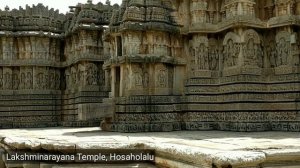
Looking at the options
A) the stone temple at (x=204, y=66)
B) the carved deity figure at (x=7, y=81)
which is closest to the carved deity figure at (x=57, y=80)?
the carved deity figure at (x=7, y=81)

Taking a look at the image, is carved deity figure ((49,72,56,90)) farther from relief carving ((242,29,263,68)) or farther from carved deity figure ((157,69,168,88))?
relief carving ((242,29,263,68))

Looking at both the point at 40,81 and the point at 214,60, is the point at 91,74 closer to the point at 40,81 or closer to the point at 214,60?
the point at 40,81

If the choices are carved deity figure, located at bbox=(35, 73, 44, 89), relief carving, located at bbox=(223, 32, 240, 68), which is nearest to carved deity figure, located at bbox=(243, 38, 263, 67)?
relief carving, located at bbox=(223, 32, 240, 68)

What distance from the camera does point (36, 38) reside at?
879 inches

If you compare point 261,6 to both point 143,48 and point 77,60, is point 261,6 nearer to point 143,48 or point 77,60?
point 143,48

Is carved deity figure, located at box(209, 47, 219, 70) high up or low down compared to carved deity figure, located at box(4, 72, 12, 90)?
up

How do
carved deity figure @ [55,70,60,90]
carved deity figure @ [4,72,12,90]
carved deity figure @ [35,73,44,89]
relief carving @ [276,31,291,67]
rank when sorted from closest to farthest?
relief carving @ [276,31,291,67] < carved deity figure @ [4,72,12,90] < carved deity figure @ [35,73,44,89] < carved deity figure @ [55,70,60,90]

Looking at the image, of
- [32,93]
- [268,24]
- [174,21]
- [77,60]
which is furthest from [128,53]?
[32,93]

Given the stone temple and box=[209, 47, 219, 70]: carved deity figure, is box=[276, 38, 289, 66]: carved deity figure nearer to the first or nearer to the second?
the stone temple

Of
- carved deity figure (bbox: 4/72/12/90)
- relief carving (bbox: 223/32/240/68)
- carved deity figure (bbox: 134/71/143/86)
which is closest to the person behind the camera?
relief carving (bbox: 223/32/240/68)

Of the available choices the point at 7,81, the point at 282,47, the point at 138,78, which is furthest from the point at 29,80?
the point at 282,47

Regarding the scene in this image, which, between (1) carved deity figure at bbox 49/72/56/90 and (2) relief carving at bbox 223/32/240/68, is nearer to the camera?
(2) relief carving at bbox 223/32/240/68

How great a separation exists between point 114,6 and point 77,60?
11.9 ft

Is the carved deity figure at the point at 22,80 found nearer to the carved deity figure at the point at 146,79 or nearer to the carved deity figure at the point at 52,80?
the carved deity figure at the point at 52,80
